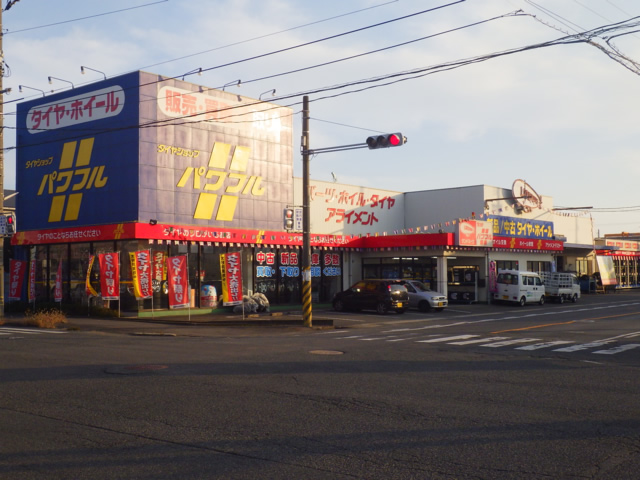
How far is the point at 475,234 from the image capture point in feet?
126

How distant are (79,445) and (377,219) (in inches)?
1590

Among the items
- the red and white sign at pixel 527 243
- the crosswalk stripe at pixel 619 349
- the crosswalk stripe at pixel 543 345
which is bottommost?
the crosswalk stripe at pixel 619 349

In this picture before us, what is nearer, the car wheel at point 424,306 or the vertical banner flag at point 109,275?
the vertical banner flag at point 109,275

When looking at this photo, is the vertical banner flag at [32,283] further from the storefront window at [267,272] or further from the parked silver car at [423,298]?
the parked silver car at [423,298]

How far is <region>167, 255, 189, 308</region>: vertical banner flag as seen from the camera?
27438 millimetres

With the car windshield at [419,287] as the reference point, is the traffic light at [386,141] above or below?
above

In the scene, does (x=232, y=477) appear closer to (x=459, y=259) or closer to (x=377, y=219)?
(x=459, y=259)

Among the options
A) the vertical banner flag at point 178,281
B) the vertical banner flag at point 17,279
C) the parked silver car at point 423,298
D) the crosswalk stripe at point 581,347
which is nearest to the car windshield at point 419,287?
the parked silver car at point 423,298

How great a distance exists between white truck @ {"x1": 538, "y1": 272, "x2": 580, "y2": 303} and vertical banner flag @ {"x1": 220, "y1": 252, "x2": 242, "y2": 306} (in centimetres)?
2298

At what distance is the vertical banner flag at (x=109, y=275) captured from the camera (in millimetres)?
27641

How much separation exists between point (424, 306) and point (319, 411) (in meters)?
25.3

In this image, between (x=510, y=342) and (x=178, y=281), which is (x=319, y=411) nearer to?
(x=510, y=342)

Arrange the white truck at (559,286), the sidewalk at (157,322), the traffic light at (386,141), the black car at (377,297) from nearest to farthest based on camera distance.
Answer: the traffic light at (386,141), the sidewalk at (157,322), the black car at (377,297), the white truck at (559,286)

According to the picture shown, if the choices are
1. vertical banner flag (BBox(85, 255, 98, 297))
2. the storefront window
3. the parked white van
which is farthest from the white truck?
vertical banner flag (BBox(85, 255, 98, 297))
